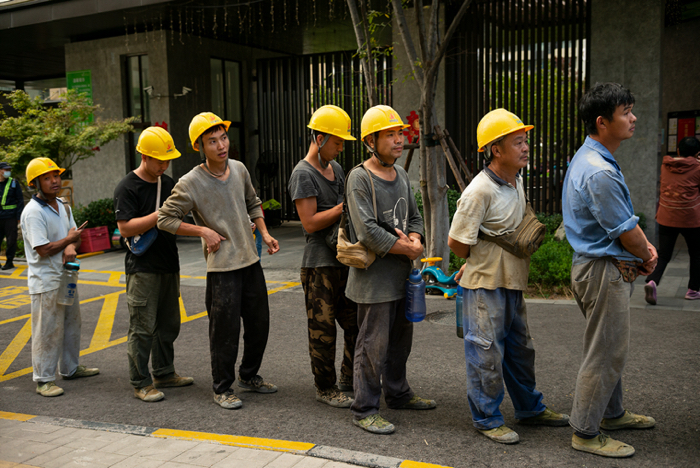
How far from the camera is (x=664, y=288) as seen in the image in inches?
314

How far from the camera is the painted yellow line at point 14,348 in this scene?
6090 mm

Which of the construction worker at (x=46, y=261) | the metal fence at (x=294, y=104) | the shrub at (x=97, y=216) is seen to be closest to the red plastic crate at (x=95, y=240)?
the shrub at (x=97, y=216)

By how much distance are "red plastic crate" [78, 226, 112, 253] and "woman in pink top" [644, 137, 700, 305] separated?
10.9 metres

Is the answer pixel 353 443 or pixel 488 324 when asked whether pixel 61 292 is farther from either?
pixel 488 324

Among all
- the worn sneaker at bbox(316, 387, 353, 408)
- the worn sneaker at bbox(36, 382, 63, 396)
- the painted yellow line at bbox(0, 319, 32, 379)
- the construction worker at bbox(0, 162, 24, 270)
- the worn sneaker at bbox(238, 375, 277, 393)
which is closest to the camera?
the worn sneaker at bbox(316, 387, 353, 408)

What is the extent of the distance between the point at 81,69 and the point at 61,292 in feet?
43.4

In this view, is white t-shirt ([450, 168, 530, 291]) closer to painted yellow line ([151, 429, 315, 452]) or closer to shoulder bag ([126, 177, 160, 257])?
painted yellow line ([151, 429, 315, 452])

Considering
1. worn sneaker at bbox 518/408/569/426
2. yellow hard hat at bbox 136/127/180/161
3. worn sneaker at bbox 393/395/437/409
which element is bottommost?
worn sneaker at bbox 393/395/437/409

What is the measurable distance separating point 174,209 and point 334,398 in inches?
70.3

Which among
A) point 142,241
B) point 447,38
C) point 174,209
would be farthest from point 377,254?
point 447,38

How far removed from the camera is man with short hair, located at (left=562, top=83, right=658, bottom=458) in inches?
131

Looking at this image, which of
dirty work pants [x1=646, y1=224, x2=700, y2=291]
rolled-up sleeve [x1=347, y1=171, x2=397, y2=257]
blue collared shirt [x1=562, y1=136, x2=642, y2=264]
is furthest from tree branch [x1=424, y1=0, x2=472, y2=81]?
blue collared shirt [x1=562, y1=136, x2=642, y2=264]

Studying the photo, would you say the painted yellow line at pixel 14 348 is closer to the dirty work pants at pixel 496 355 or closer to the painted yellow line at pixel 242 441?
the painted yellow line at pixel 242 441

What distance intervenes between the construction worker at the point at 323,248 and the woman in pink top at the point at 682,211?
4.32 metres
